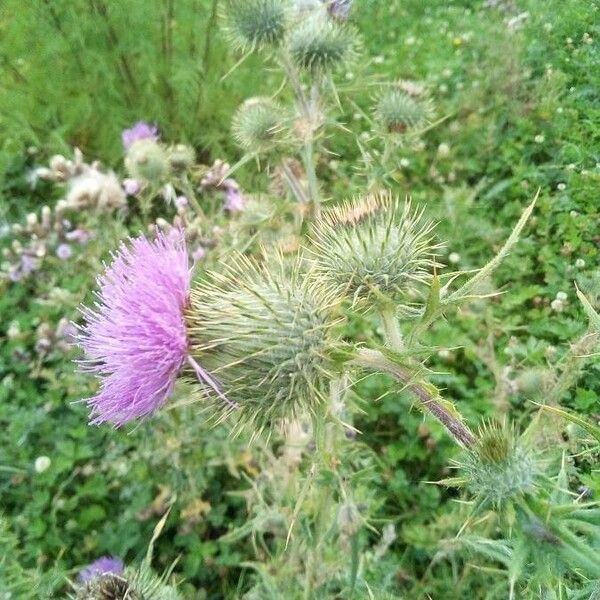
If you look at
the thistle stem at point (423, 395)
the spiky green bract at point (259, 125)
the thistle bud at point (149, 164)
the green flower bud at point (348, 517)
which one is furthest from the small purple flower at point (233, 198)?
the thistle stem at point (423, 395)

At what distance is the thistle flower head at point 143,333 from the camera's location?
1.67 metres

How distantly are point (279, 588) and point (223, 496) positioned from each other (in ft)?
3.19

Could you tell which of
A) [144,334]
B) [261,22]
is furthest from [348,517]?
[261,22]

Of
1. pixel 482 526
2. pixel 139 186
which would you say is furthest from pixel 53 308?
pixel 482 526

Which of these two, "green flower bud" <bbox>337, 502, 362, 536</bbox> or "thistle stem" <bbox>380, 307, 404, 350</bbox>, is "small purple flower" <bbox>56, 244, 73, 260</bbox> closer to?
"green flower bud" <bbox>337, 502, 362, 536</bbox>

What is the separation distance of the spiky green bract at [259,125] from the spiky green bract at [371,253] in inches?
44.5

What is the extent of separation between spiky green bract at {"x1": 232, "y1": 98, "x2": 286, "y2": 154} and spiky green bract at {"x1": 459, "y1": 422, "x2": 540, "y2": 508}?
1871mm

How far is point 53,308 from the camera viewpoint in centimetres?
430

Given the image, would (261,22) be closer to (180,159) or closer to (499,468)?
(180,159)

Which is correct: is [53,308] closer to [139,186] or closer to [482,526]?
[139,186]

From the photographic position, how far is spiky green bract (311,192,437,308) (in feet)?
6.33

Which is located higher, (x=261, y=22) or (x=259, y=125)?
(x=261, y=22)

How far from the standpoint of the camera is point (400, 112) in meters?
3.21

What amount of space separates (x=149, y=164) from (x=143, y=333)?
2013 mm
